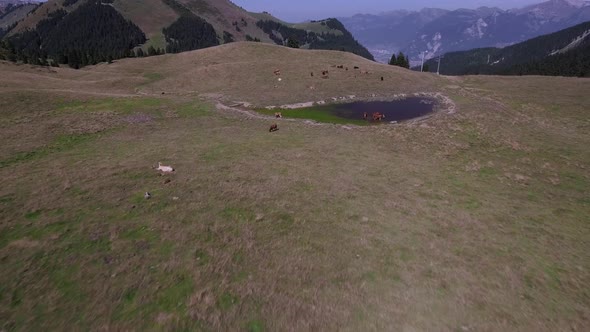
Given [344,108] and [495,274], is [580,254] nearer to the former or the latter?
[495,274]

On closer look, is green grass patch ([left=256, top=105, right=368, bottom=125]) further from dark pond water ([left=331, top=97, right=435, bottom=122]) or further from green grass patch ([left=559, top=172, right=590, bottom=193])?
green grass patch ([left=559, top=172, right=590, bottom=193])

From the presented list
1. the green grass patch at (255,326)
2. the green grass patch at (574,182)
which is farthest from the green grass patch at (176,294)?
the green grass patch at (574,182)

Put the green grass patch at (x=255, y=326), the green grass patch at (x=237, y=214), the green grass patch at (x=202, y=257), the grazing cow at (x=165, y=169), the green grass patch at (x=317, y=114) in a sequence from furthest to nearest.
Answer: the green grass patch at (x=317, y=114), the grazing cow at (x=165, y=169), the green grass patch at (x=237, y=214), the green grass patch at (x=202, y=257), the green grass patch at (x=255, y=326)

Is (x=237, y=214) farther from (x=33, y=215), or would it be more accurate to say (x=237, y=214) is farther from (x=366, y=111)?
(x=366, y=111)

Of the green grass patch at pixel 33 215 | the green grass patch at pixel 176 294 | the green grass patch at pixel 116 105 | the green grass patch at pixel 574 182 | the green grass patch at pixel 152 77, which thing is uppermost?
the green grass patch at pixel 152 77

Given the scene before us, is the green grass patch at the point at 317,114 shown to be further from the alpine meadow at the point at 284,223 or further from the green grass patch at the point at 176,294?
the green grass patch at the point at 176,294
